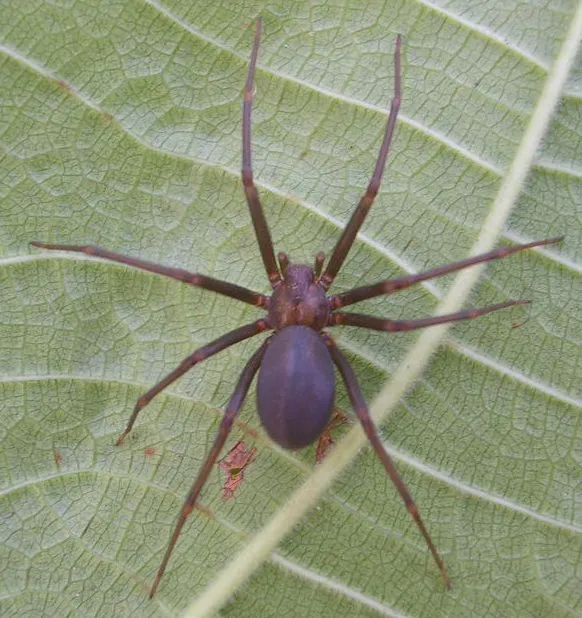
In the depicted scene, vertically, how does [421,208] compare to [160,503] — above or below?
above

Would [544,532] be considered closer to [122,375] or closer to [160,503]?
[160,503]

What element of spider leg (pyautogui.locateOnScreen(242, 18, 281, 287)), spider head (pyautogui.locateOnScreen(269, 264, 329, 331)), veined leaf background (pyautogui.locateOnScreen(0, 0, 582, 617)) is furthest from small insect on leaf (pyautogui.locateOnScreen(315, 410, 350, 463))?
spider leg (pyautogui.locateOnScreen(242, 18, 281, 287))

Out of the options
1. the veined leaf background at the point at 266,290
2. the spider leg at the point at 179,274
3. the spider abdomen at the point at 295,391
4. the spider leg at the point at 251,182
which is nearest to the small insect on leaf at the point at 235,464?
the veined leaf background at the point at 266,290

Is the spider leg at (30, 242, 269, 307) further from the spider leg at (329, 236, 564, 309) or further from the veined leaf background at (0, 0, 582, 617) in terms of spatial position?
the spider leg at (329, 236, 564, 309)

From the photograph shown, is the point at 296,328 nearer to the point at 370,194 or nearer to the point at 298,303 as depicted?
the point at 298,303

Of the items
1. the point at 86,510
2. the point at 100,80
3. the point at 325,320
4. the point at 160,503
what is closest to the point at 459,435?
the point at 325,320

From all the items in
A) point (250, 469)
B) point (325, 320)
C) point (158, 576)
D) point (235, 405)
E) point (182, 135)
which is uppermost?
point (182, 135)

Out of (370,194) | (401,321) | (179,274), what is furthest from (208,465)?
(370,194)
